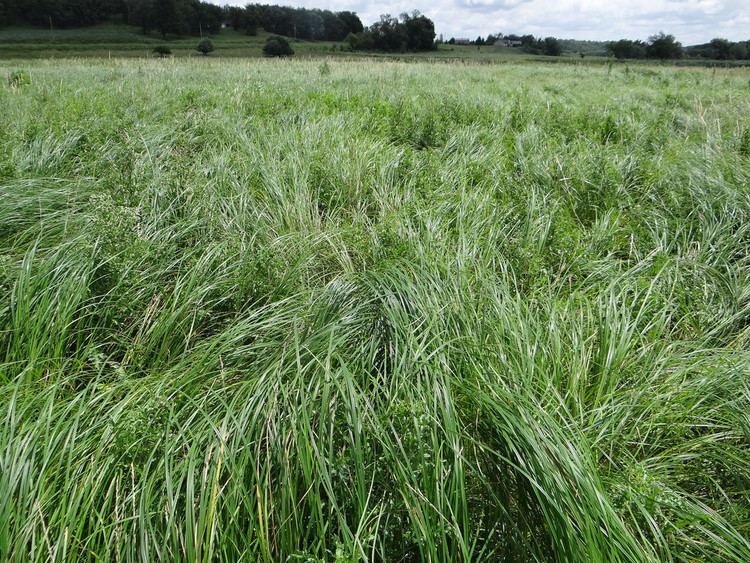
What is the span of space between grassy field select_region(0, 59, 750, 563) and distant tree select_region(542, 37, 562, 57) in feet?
241

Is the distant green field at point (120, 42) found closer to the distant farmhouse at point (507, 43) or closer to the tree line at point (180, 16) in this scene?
the tree line at point (180, 16)

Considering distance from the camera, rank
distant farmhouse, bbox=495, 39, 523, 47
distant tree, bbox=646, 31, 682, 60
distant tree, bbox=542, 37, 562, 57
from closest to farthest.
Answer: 1. distant tree, bbox=646, 31, 682, 60
2. distant tree, bbox=542, 37, 562, 57
3. distant farmhouse, bbox=495, 39, 523, 47

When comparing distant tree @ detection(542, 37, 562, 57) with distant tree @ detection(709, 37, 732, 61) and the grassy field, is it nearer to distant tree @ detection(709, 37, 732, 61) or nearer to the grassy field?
distant tree @ detection(709, 37, 732, 61)

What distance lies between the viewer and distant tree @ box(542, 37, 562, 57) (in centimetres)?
6681

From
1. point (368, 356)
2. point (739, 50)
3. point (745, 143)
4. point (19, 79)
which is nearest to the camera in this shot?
point (368, 356)

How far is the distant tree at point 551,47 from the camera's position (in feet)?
219

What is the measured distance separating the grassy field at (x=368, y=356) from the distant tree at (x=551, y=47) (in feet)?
241

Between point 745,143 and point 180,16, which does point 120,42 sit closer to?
point 180,16

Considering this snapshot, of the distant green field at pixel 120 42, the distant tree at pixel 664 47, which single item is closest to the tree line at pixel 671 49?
the distant tree at pixel 664 47

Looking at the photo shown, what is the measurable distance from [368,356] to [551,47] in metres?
79.1

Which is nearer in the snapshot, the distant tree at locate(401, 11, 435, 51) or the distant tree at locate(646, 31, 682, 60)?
the distant tree at locate(646, 31, 682, 60)

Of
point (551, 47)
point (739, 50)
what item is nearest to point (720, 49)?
point (739, 50)

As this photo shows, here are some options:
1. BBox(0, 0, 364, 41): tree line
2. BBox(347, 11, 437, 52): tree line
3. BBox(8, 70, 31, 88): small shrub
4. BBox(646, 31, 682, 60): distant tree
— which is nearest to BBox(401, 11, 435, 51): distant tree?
BBox(347, 11, 437, 52): tree line

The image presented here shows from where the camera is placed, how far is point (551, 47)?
6806 cm
